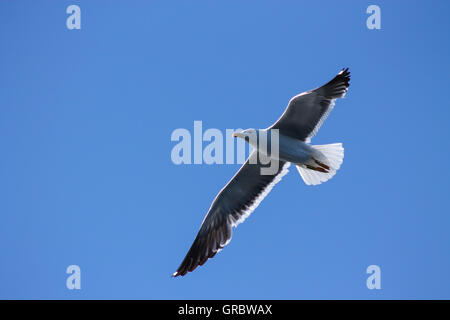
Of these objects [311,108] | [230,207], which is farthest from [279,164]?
[311,108]

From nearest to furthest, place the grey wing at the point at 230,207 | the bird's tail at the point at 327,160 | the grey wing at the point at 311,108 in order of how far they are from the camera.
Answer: the grey wing at the point at 311,108
the bird's tail at the point at 327,160
the grey wing at the point at 230,207

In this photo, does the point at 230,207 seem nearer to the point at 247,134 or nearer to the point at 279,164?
the point at 279,164

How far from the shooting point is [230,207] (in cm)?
795

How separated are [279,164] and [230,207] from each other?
2.93 feet

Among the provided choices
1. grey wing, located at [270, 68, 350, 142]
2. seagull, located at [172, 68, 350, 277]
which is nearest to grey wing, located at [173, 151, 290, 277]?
seagull, located at [172, 68, 350, 277]

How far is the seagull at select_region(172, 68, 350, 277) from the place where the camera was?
23.8 feet

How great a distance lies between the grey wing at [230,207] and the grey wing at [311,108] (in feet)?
2.13

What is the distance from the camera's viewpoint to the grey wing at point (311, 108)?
7203 millimetres

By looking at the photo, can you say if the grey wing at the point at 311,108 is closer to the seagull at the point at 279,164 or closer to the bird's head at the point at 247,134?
the seagull at the point at 279,164

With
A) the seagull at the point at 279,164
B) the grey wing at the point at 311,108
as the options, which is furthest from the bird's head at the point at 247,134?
the grey wing at the point at 311,108
